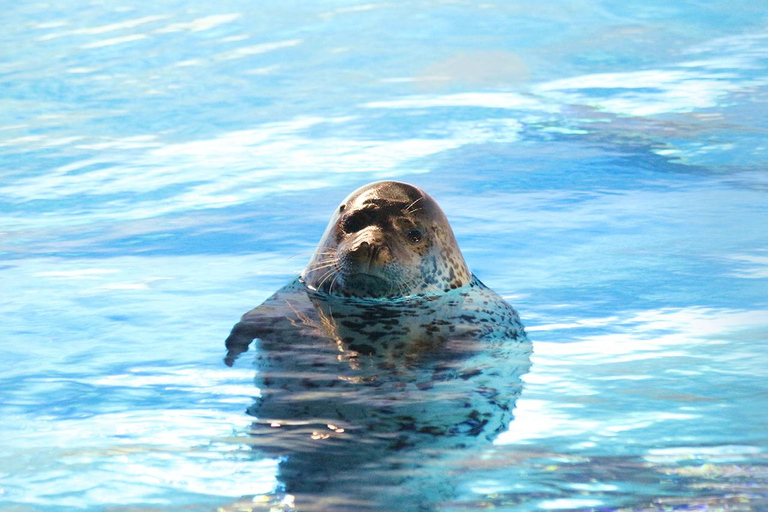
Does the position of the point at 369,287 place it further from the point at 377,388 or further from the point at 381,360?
the point at 377,388

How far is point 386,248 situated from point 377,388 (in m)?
0.97

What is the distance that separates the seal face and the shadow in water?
0.07 metres

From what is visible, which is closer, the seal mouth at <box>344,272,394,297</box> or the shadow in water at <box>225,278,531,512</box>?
the shadow in water at <box>225,278,531,512</box>

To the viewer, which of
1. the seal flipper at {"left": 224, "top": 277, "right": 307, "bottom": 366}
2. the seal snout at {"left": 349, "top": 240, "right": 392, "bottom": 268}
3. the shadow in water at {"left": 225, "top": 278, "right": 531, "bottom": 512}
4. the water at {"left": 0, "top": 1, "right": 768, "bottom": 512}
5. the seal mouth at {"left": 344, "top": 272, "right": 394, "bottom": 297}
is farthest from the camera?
the seal mouth at {"left": 344, "top": 272, "right": 394, "bottom": 297}

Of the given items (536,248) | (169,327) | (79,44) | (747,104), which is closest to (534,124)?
(747,104)

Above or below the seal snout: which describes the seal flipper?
below

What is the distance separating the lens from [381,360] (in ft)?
14.3

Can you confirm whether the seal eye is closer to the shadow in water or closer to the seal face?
the seal face

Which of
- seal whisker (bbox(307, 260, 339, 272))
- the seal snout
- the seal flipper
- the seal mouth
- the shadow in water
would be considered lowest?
the shadow in water

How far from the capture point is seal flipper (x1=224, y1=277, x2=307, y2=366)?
4445mm

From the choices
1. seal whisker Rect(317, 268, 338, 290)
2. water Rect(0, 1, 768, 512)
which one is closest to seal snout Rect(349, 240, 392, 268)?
seal whisker Rect(317, 268, 338, 290)

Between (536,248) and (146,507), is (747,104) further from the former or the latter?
(146,507)

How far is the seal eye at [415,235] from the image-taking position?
509cm

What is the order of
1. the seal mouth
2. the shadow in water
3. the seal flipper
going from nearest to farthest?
the shadow in water, the seal flipper, the seal mouth
